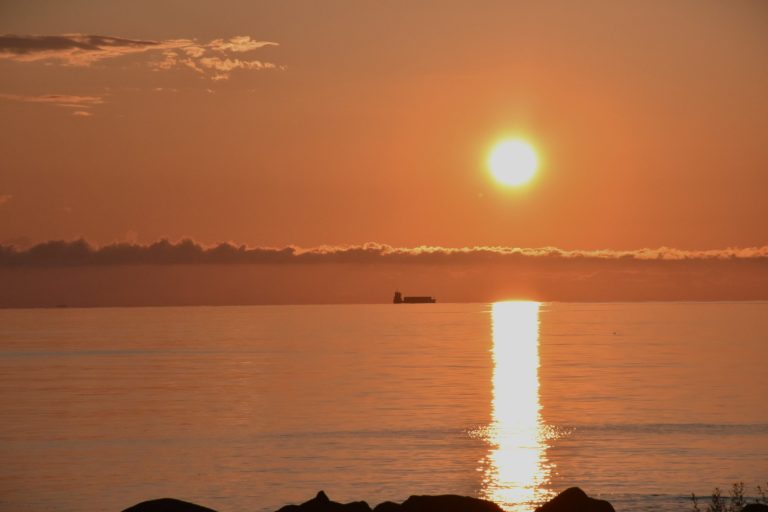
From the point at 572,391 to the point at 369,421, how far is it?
26732 millimetres

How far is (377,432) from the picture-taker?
6162 cm

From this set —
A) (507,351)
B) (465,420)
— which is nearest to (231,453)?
(465,420)

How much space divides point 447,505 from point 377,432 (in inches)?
1286

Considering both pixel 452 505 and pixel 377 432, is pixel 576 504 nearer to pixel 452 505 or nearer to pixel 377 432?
pixel 452 505

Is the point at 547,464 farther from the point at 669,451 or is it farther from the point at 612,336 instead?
the point at 612,336

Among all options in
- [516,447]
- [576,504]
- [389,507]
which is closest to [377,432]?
[516,447]

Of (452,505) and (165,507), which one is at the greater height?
(452,505)

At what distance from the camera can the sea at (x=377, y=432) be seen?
148 ft

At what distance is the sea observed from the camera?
45.2 m

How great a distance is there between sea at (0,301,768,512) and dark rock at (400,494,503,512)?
11852 mm

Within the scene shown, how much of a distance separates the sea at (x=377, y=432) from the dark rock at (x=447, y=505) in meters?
11.9

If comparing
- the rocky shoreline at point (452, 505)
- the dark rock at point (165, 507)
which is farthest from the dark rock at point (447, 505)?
the dark rock at point (165, 507)

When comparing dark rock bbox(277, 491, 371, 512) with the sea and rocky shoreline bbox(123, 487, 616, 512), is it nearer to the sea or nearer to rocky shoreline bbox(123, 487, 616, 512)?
rocky shoreline bbox(123, 487, 616, 512)

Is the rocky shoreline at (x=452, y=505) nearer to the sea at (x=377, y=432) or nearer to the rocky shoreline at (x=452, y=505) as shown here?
the rocky shoreline at (x=452, y=505)
